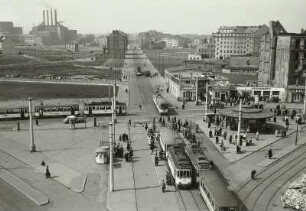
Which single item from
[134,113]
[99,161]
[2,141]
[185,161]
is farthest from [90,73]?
[185,161]

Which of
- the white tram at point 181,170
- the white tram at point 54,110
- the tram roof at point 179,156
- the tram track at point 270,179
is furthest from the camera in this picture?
the white tram at point 54,110

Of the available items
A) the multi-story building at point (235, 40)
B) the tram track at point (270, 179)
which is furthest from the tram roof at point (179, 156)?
the multi-story building at point (235, 40)

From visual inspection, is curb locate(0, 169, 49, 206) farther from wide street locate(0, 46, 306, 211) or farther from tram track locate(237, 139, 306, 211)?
tram track locate(237, 139, 306, 211)

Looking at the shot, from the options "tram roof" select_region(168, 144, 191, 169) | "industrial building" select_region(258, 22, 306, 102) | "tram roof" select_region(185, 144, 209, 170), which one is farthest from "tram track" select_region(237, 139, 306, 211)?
"industrial building" select_region(258, 22, 306, 102)

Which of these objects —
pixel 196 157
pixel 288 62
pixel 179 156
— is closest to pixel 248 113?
pixel 196 157

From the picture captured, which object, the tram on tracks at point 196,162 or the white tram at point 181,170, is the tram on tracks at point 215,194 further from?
the white tram at point 181,170

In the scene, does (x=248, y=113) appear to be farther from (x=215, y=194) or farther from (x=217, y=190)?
(x=215, y=194)

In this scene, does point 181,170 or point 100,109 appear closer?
point 181,170
